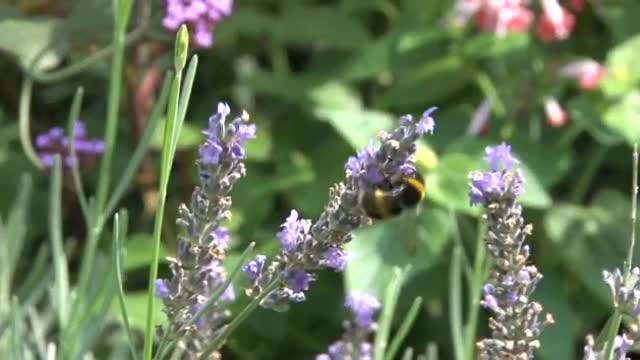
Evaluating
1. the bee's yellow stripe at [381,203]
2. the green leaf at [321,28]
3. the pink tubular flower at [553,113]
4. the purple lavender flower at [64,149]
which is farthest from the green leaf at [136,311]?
the bee's yellow stripe at [381,203]

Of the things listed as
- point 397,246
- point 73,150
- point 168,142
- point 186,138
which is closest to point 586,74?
point 397,246

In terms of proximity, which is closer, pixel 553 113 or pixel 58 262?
pixel 58 262

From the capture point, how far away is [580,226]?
1.43 m

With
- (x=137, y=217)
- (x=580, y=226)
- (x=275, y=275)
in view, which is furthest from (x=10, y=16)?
(x=275, y=275)

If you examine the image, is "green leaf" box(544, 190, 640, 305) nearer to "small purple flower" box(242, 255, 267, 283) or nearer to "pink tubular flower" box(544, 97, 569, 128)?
"pink tubular flower" box(544, 97, 569, 128)

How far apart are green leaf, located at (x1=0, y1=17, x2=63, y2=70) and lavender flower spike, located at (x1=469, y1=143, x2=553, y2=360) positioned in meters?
0.67

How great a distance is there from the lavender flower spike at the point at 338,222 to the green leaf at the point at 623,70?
2.74 ft

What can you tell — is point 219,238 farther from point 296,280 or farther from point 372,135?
point 372,135

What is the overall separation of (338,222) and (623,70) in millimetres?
881

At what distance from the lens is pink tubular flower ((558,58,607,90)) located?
4.69 ft

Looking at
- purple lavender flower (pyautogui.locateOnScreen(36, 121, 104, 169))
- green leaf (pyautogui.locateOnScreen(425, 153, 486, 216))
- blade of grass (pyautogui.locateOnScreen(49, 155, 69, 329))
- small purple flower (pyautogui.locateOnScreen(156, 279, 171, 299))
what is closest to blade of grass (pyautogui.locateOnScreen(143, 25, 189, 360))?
small purple flower (pyautogui.locateOnScreen(156, 279, 171, 299))

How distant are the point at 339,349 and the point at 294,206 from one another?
72cm

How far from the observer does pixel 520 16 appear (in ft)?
4.84

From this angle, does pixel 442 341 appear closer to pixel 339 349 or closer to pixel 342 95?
pixel 342 95
